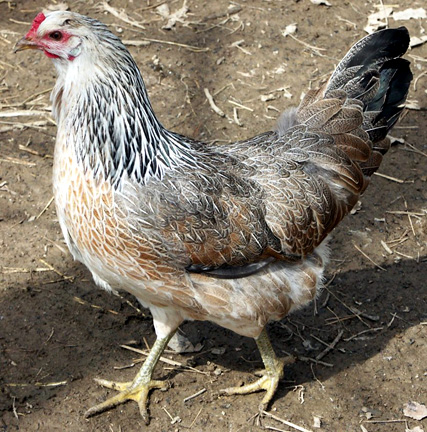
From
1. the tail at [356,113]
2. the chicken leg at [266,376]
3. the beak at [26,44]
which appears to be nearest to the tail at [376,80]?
the tail at [356,113]

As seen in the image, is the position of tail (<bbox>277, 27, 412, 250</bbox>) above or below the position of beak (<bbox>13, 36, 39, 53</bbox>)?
below

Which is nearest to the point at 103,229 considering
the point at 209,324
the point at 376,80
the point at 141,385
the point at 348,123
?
the point at 141,385

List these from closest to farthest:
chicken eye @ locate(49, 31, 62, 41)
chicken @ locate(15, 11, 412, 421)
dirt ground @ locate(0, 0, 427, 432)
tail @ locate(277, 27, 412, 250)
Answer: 1. chicken eye @ locate(49, 31, 62, 41)
2. chicken @ locate(15, 11, 412, 421)
3. tail @ locate(277, 27, 412, 250)
4. dirt ground @ locate(0, 0, 427, 432)

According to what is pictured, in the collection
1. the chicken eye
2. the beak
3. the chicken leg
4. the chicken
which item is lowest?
the chicken leg

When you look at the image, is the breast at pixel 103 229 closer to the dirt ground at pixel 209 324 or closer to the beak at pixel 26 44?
the beak at pixel 26 44

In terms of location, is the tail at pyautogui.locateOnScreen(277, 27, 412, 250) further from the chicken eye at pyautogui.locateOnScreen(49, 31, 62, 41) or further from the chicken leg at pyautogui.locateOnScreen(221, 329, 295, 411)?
the chicken eye at pyautogui.locateOnScreen(49, 31, 62, 41)

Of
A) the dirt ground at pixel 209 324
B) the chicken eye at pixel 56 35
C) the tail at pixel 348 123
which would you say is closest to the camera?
the chicken eye at pixel 56 35

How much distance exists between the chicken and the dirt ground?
0.24m

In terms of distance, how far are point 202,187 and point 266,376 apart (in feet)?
5.03

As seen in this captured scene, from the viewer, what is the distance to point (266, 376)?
4.77 metres

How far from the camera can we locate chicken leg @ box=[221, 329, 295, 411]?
15.5ft

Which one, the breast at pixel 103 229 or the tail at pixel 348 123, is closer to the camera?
the breast at pixel 103 229

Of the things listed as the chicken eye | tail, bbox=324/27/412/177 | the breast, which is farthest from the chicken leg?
the chicken eye

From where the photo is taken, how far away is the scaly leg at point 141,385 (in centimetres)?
459
